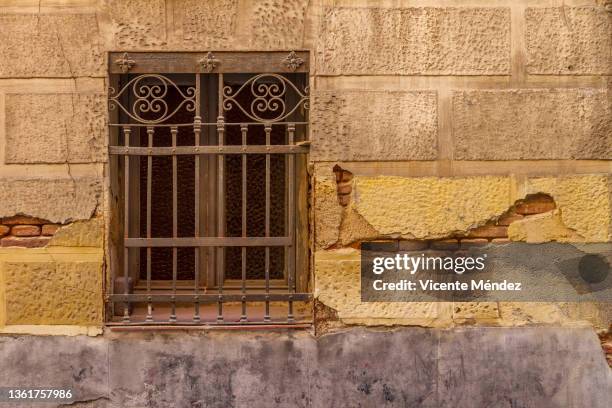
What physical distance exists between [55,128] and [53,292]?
3.13ft

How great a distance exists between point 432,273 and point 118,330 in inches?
73.4

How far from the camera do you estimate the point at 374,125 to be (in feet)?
13.6

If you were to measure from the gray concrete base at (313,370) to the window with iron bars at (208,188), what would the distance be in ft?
0.62

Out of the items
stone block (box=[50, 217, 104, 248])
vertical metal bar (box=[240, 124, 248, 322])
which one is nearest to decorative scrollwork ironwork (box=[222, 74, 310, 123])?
vertical metal bar (box=[240, 124, 248, 322])

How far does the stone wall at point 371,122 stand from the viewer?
4145mm

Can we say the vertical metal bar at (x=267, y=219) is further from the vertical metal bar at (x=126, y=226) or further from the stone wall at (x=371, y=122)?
the vertical metal bar at (x=126, y=226)

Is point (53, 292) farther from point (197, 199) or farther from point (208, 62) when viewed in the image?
point (208, 62)

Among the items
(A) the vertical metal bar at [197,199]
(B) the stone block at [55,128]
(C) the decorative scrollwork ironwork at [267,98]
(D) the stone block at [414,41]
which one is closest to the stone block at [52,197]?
(B) the stone block at [55,128]

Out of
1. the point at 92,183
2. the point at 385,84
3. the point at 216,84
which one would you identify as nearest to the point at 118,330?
the point at 92,183

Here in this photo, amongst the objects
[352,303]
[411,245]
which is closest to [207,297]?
[352,303]

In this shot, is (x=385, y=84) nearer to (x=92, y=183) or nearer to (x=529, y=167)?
(x=529, y=167)

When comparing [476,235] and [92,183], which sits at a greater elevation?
[92,183]

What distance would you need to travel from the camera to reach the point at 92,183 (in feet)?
13.6

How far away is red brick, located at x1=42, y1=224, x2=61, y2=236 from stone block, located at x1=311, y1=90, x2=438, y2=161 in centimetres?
156
